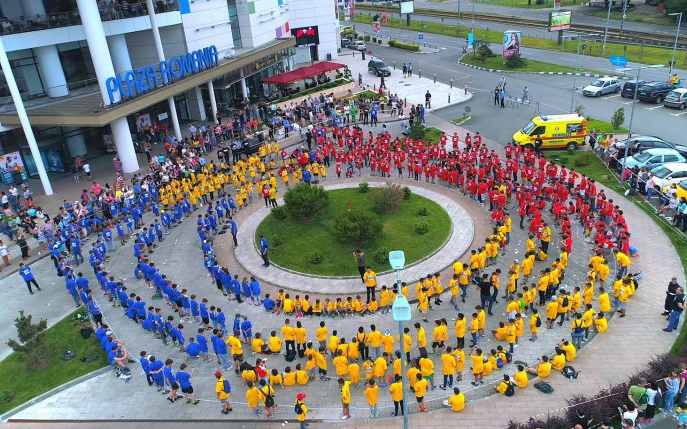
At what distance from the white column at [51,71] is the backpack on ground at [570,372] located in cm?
3457

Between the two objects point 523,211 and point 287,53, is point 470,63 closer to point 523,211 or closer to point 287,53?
point 287,53

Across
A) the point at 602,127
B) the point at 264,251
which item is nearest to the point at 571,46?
the point at 602,127

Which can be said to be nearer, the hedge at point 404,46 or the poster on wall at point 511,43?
the poster on wall at point 511,43

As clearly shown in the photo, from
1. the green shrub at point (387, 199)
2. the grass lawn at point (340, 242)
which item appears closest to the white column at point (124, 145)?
the grass lawn at point (340, 242)

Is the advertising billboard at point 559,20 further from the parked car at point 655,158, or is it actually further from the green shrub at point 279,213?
the green shrub at point 279,213

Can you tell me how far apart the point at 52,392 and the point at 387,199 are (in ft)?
49.7

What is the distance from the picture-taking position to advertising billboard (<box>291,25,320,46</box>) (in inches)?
2337

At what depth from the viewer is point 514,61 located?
52.1 metres

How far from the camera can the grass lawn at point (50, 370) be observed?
54.2 ft

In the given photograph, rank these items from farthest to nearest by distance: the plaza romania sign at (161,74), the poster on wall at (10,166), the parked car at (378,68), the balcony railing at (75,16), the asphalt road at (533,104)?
1. the parked car at (378,68)
2. the asphalt road at (533,104)
3. the poster on wall at (10,166)
4. the plaza romania sign at (161,74)
5. the balcony railing at (75,16)

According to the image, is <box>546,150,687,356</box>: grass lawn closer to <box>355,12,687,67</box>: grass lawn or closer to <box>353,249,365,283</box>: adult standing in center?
<box>353,249,365,283</box>: adult standing in center

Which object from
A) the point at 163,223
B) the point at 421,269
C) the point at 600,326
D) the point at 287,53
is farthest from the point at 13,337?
the point at 287,53

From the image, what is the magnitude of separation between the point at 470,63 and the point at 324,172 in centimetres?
3474

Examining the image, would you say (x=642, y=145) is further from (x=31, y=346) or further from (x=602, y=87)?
(x=31, y=346)
